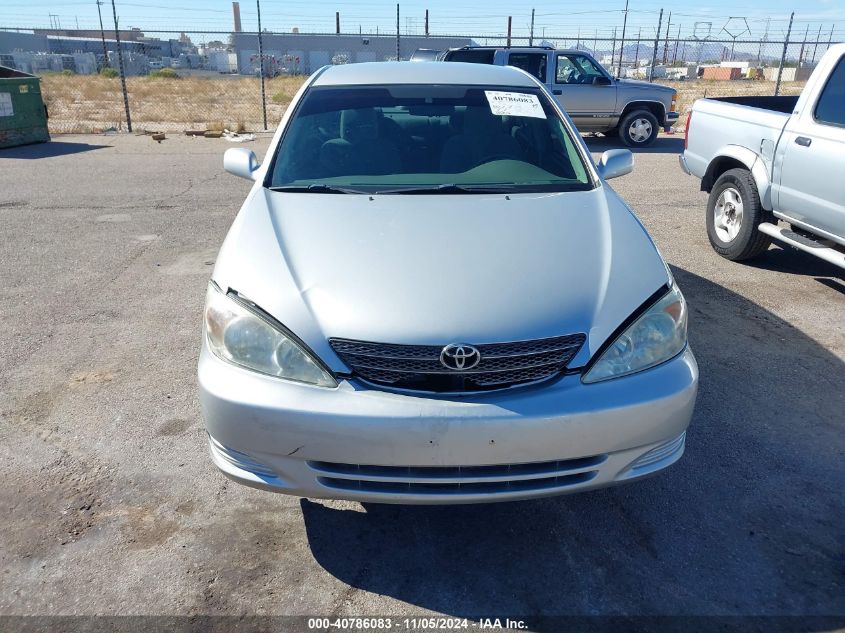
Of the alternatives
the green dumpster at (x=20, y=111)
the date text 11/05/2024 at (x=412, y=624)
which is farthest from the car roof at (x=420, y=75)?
the green dumpster at (x=20, y=111)

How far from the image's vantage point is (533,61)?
13.8m

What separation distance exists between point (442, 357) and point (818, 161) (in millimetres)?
4196

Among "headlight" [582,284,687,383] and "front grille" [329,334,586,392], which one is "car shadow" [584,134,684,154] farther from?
"front grille" [329,334,586,392]

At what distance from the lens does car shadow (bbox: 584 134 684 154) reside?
13.9m

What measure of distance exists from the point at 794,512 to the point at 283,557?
2.17 meters

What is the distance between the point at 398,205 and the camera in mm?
3205

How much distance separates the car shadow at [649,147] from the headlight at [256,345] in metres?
12.2

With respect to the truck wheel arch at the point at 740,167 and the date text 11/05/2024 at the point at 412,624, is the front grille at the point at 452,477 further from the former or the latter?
the truck wheel arch at the point at 740,167

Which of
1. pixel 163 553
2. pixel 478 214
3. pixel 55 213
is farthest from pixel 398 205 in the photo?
pixel 55 213

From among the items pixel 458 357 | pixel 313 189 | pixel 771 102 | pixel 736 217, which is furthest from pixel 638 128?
pixel 458 357

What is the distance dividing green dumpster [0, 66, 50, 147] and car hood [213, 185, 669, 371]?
41.2 feet

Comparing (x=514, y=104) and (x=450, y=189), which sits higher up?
(x=514, y=104)

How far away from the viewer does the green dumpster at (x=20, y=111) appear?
1309 cm

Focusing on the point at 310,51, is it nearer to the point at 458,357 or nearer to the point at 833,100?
the point at 833,100
